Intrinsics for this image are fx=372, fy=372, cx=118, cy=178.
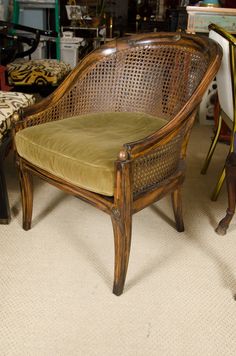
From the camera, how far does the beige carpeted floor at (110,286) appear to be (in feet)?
3.47

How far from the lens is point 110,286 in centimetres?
126

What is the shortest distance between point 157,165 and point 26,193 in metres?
0.56

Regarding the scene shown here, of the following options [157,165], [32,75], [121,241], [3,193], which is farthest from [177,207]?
[32,75]

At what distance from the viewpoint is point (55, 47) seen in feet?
11.3

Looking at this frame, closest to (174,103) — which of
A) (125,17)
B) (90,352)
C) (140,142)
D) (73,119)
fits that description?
(73,119)

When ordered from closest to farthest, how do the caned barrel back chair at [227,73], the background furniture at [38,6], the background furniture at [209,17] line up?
the caned barrel back chair at [227,73]
the background furniture at [209,17]
the background furniture at [38,6]

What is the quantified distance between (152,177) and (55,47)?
Answer: 2630 millimetres

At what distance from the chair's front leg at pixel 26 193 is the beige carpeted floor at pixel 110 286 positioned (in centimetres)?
5

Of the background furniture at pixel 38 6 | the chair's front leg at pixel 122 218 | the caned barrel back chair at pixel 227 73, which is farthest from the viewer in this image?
the background furniture at pixel 38 6

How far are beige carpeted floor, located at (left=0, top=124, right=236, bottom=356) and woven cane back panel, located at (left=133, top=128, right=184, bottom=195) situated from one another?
0.34m

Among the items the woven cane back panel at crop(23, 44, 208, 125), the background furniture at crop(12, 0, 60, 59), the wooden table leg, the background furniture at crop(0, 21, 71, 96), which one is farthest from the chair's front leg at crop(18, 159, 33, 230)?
the background furniture at crop(12, 0, 60, 59)

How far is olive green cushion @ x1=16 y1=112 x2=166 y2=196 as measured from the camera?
1115mm

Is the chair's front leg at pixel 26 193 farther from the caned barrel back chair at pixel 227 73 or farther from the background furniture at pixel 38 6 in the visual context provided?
the background furniture at pixel 38 6

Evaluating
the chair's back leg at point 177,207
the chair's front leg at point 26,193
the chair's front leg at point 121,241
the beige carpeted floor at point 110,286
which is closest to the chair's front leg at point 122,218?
the chair's front leg at point 121,241
